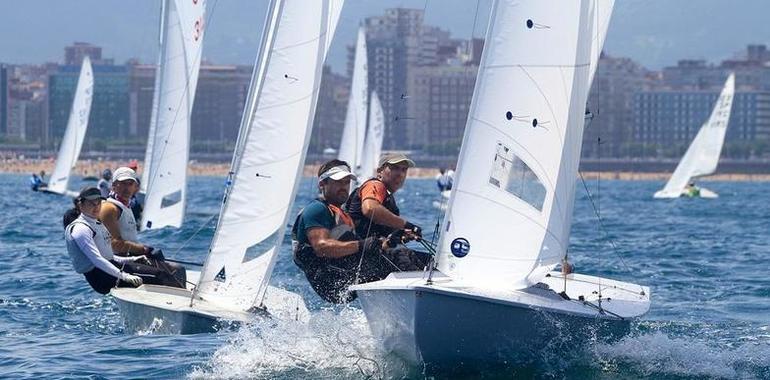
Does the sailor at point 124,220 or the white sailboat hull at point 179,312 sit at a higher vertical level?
the sailor at point 124,220

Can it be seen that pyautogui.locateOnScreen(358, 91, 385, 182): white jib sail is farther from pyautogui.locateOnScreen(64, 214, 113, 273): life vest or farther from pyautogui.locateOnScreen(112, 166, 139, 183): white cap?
pyautogui.locateOnScreen(64, 214, 113, 273): life vest

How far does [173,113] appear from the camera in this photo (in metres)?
20.7

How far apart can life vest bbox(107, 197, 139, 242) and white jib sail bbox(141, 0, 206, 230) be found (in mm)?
8136

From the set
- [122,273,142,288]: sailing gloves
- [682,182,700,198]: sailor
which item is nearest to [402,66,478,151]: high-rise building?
[682,182,700,198]: sailor

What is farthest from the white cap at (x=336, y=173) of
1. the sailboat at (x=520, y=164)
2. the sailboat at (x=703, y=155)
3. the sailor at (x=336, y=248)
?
the sailboat at (x=703, y=155)

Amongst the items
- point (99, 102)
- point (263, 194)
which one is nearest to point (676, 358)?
point (263, 194)

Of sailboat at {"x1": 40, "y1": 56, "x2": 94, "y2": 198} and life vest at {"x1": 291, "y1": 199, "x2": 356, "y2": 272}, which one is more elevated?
life vest at {"x1": 291, "y1": 199, "x2": 356, "y2": 272}

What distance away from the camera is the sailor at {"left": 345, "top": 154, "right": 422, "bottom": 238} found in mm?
9961

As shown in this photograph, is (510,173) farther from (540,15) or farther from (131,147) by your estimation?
(131,147)

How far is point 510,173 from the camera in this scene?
898 cm

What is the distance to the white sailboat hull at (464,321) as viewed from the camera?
8.47 m

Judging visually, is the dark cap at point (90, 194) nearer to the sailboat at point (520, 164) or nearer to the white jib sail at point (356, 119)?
the sailboat at point (520, 164)

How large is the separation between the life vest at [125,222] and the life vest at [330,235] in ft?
5.47

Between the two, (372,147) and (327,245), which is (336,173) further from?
(372,147)
